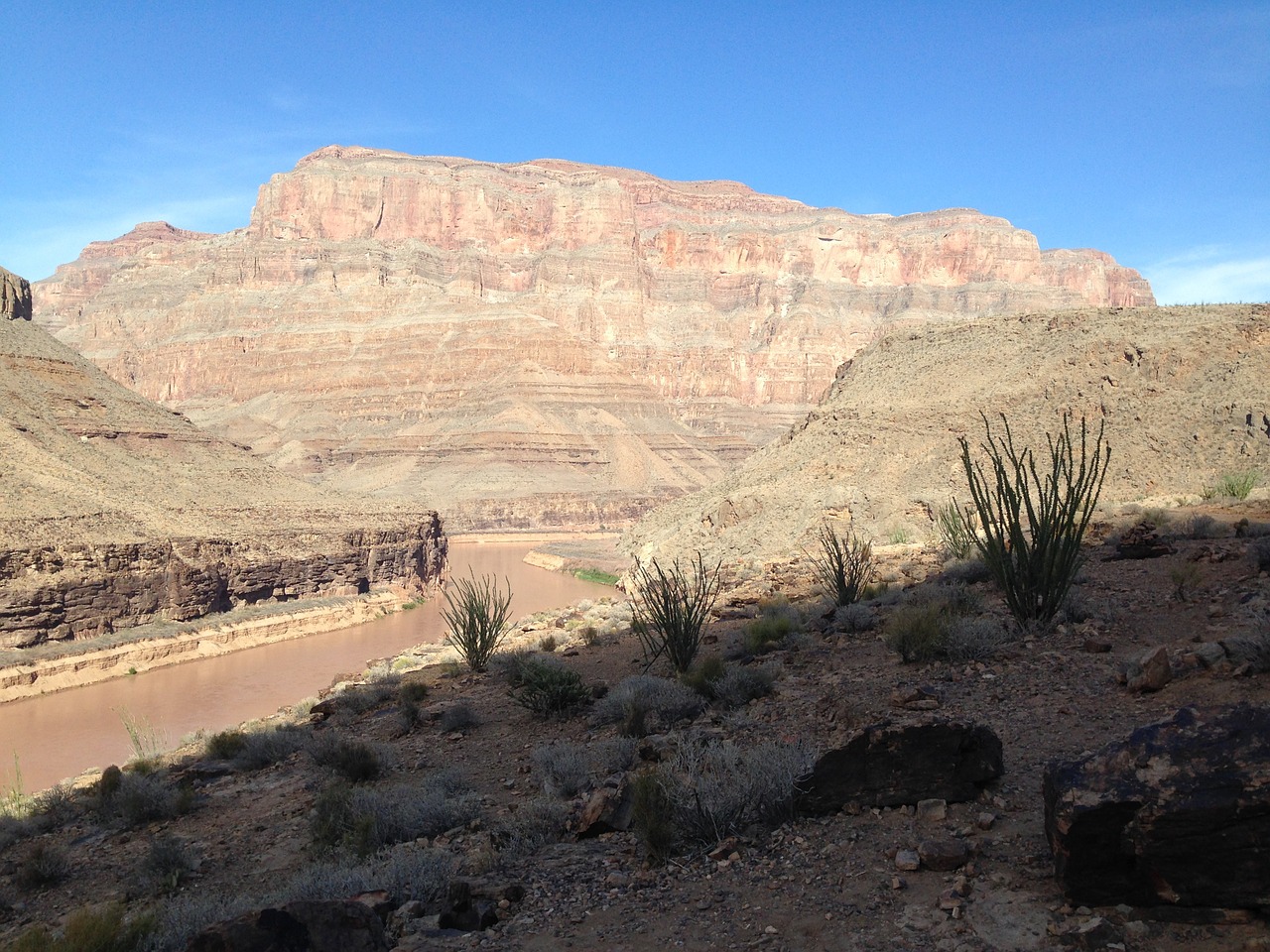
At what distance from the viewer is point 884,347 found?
1815 inches

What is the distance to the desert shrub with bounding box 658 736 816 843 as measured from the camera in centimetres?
543

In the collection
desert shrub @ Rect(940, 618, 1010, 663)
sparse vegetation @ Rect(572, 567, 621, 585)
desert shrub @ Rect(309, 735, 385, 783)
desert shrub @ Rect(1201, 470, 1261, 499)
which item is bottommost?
sparse vegetation @ Rect(572, 567, 621, 585)

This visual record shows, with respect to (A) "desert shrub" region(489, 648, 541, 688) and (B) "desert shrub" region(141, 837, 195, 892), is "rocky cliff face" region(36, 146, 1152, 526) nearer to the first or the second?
(A) "desert shrub" region(489, 648, 541, 688)

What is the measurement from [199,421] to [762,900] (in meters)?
114

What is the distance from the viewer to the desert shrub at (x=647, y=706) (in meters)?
8.50

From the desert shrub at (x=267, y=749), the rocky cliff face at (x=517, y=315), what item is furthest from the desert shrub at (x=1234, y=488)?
the rocky cliff face at (x=517, y=315)

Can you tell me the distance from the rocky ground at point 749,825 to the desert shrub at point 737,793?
0.35ft

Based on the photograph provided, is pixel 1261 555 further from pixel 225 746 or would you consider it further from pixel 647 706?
pixel 225 746

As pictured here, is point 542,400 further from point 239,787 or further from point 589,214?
point 239,787

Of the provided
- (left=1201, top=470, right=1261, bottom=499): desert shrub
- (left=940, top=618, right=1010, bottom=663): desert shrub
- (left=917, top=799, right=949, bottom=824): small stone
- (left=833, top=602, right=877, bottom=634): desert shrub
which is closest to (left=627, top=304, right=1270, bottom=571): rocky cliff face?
(left=1201, top=470, right=1261, bottom=499): desert shrub

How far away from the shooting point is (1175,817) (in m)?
3.75

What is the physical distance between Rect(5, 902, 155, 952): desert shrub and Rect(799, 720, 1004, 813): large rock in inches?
153

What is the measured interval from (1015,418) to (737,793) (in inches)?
1117

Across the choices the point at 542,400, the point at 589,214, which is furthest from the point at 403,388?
the point at 589,214
